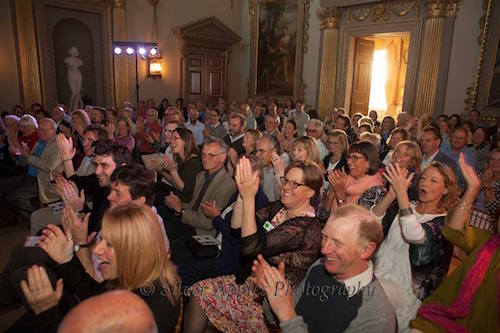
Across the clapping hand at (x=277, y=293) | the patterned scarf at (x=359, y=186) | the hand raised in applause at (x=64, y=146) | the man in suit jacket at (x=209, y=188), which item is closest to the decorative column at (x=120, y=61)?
the hand raised in applause at (x=64, y=146)

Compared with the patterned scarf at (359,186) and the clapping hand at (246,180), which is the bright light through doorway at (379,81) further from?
the clapping hand at (246,180)

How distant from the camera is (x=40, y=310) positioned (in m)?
1.81

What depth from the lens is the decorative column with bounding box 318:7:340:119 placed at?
12.7m

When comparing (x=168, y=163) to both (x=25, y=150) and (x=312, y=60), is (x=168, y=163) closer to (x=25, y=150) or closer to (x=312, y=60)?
(x=25, y=150)

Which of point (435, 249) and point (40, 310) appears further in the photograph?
point (435, 249)

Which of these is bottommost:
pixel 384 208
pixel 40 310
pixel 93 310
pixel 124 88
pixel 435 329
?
pixel 435 329

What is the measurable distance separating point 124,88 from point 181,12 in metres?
4.00

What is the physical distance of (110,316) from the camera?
45.0 inches

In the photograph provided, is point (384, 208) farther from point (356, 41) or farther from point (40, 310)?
point (356, 41)

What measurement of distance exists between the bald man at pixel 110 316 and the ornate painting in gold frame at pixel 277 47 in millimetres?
13479

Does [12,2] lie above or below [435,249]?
above

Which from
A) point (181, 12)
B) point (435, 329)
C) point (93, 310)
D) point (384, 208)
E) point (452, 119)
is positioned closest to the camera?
point (93, 310)

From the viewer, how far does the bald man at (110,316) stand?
1.12m

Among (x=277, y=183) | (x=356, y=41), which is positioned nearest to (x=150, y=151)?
(x=277, y=183)
